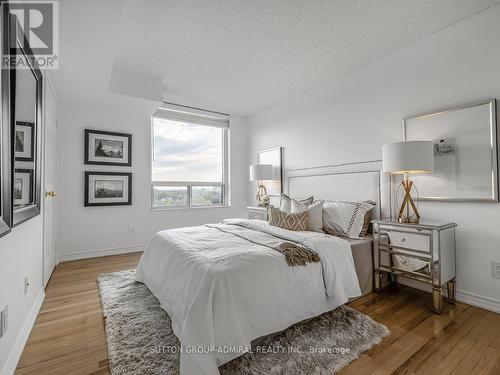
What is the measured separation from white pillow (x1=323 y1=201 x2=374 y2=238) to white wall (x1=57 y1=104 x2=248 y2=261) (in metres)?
2.69

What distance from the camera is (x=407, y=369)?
1.45 m

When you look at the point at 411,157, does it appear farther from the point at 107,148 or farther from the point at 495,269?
the point at 107,148

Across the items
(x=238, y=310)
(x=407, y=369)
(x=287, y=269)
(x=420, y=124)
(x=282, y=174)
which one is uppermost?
(x=420, y=124)

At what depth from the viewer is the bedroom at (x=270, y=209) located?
1.53 m

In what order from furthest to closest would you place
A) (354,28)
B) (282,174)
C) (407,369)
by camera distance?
(282,174)
(354,28)
(407,369)

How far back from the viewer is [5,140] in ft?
4.08

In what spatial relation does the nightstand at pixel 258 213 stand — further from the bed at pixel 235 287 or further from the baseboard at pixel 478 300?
the baseboard at pixel 478 300

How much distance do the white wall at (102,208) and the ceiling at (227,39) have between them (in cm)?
36

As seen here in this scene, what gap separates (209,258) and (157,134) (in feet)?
11.0

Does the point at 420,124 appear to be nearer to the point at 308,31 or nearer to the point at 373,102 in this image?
the point at 373,102

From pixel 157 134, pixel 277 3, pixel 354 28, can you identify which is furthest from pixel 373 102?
pixel 157 134

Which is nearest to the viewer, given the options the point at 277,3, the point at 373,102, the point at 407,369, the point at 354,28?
the point at 407,369

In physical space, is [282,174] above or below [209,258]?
above

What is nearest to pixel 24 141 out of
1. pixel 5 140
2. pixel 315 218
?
pixel 5 140
